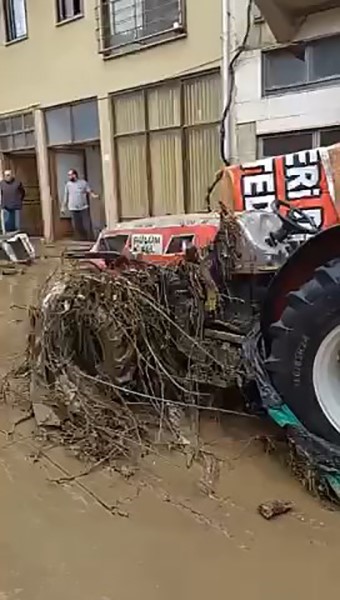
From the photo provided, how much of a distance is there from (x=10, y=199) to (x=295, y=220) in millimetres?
14023

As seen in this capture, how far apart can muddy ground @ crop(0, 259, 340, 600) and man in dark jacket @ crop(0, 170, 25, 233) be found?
44.6ft

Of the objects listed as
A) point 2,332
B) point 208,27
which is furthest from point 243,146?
point 2,332

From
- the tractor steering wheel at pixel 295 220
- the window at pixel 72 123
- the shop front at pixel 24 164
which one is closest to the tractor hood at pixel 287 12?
the window at pixel 72 123

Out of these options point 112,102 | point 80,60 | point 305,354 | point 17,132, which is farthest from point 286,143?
point 17,132

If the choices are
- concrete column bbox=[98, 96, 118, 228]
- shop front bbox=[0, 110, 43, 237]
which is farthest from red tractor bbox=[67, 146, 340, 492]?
shop front bbox=[0, 110, 43, 237]

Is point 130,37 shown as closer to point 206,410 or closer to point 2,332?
point 2,332

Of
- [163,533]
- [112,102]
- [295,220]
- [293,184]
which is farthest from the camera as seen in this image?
[112,102]

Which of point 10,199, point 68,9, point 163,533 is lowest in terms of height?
point 163,533

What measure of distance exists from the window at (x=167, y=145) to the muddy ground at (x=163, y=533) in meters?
9.45

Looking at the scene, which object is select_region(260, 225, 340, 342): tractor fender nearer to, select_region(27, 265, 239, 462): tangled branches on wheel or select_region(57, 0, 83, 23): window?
select_region(27, 265, 239, 462): tangled branches on wheel

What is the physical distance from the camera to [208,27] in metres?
12.2

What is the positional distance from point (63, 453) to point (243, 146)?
8852 mm

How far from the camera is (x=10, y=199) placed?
1697cm

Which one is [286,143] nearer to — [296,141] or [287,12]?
[296,141]
